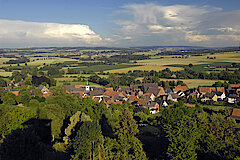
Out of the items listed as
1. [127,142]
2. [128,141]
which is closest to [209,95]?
[128,141]

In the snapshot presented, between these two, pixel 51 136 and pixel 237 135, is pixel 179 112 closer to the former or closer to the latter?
pixel 237 135

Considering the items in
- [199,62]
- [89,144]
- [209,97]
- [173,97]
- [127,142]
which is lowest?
[173,97]

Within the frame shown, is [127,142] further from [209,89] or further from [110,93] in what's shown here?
[209,89]

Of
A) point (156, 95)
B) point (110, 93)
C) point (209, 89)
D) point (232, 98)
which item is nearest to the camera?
point (232, 98)

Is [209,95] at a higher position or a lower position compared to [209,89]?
lower

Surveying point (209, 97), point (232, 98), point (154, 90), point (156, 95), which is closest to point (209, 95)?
point (209, 97)

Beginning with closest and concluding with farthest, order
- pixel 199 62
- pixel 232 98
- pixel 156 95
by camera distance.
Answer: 1. pixel 232 98
2. pixel 156 95
3. pixel 199 62

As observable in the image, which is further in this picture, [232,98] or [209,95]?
[209,95]

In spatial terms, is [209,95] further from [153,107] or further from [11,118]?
[11,118]

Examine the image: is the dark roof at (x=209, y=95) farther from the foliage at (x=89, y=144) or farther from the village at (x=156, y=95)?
the foliage at (x=89, y=144)

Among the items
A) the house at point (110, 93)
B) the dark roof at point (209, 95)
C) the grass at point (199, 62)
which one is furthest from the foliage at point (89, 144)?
the grass at point (199, 62)

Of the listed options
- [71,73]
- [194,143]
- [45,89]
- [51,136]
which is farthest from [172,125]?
[71,73]
